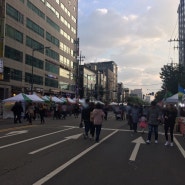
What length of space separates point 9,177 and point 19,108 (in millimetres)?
23611

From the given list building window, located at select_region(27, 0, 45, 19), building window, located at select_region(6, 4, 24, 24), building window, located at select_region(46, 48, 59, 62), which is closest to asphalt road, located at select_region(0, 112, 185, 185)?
building window, located at select_region(6, 4, 24, 24)

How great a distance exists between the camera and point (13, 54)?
61219 mm

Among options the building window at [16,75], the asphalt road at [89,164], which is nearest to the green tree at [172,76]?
the building window at [16,75]

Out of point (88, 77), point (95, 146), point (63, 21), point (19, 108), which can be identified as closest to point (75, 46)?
point (63, 21)

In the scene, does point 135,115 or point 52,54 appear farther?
point 52,54

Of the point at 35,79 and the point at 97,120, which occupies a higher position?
the point at 35,79

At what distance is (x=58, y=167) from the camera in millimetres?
9562

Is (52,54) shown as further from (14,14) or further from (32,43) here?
(14,14)

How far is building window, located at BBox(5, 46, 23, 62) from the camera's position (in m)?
58.7

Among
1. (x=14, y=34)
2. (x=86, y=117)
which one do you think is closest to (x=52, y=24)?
(x=14, y=34)

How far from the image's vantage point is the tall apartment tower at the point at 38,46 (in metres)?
58.9

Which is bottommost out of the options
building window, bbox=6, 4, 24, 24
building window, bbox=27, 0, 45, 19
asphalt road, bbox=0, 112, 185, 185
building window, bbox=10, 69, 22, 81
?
asphalt road, bbox=0, 112, 185, 185

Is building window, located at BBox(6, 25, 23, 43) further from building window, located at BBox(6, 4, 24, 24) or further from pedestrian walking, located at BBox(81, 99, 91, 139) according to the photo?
pedestrian walking, located at BBox(81, 99, 91, 139)

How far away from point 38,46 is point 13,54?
13.3 m
